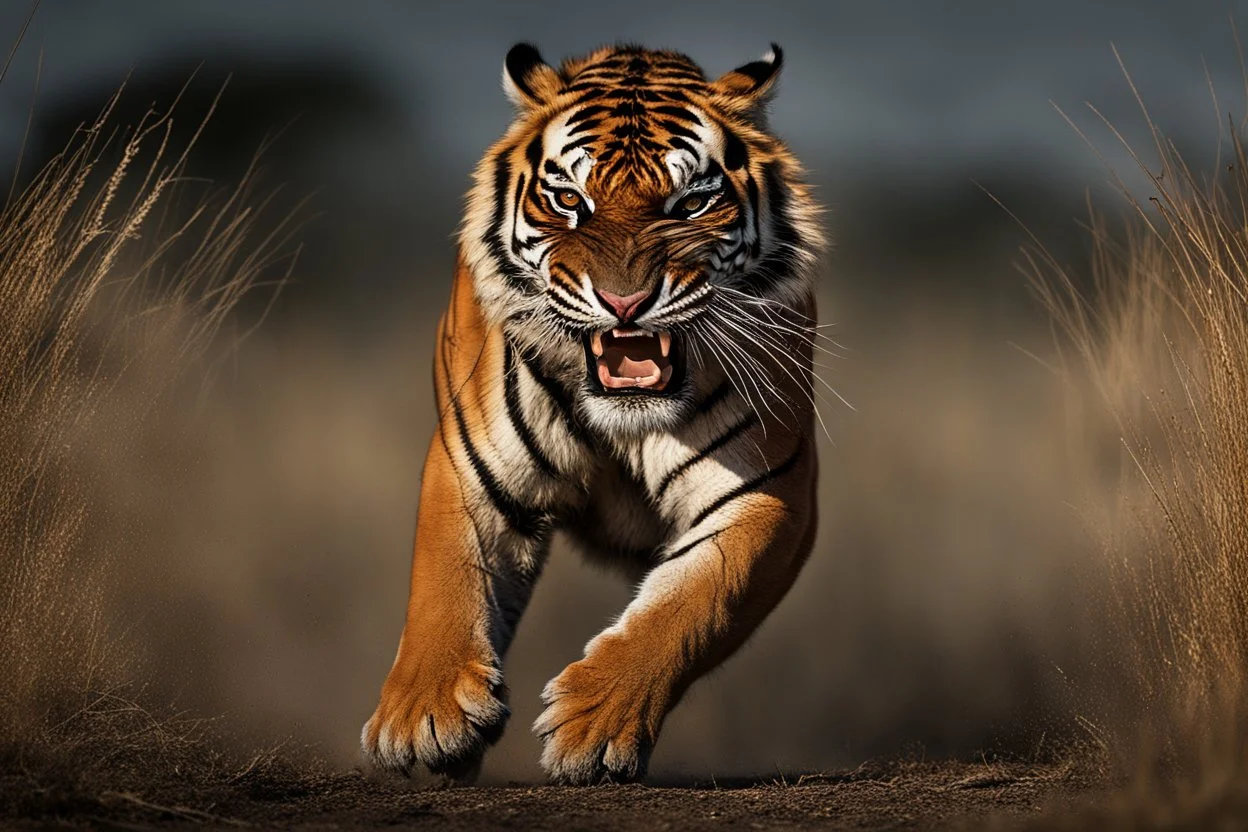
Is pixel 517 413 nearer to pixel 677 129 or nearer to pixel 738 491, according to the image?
pixel 738 491

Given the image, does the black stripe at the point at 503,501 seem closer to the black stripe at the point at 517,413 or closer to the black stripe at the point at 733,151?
the black stripe at the point at 517,413

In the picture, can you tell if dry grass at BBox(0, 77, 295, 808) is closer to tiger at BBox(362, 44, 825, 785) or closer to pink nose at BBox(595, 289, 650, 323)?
tiger at BBox(362, 44, 825, 785)

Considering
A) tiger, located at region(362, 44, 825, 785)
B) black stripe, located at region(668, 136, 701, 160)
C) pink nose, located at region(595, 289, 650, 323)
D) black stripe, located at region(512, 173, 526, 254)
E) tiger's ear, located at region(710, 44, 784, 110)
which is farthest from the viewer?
tiger's ear, located at region(710, 44, 784, 110)

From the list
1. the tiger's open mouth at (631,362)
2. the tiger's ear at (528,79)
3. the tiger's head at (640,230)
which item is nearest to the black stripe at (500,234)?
the tiger's head at (640,230)

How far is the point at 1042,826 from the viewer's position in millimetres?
2514

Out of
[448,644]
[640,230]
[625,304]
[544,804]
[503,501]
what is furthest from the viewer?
[503,501]

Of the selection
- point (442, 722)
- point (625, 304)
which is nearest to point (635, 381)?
point (625, 304)

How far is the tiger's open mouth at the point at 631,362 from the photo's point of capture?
10.8 feet

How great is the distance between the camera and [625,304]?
3141 millimetres

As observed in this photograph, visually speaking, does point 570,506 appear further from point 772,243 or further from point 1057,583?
point 1057,583

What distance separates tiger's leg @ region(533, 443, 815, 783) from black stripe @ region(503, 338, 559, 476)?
1.20 feet

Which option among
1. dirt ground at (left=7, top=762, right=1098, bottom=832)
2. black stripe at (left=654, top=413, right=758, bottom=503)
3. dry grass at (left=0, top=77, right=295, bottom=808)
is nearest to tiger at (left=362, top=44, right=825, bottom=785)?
black stripe at (left=654, top=413, right=758, bottom=503)

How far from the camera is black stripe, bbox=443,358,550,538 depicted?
3676 mm

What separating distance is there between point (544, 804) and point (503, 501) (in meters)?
0.87
